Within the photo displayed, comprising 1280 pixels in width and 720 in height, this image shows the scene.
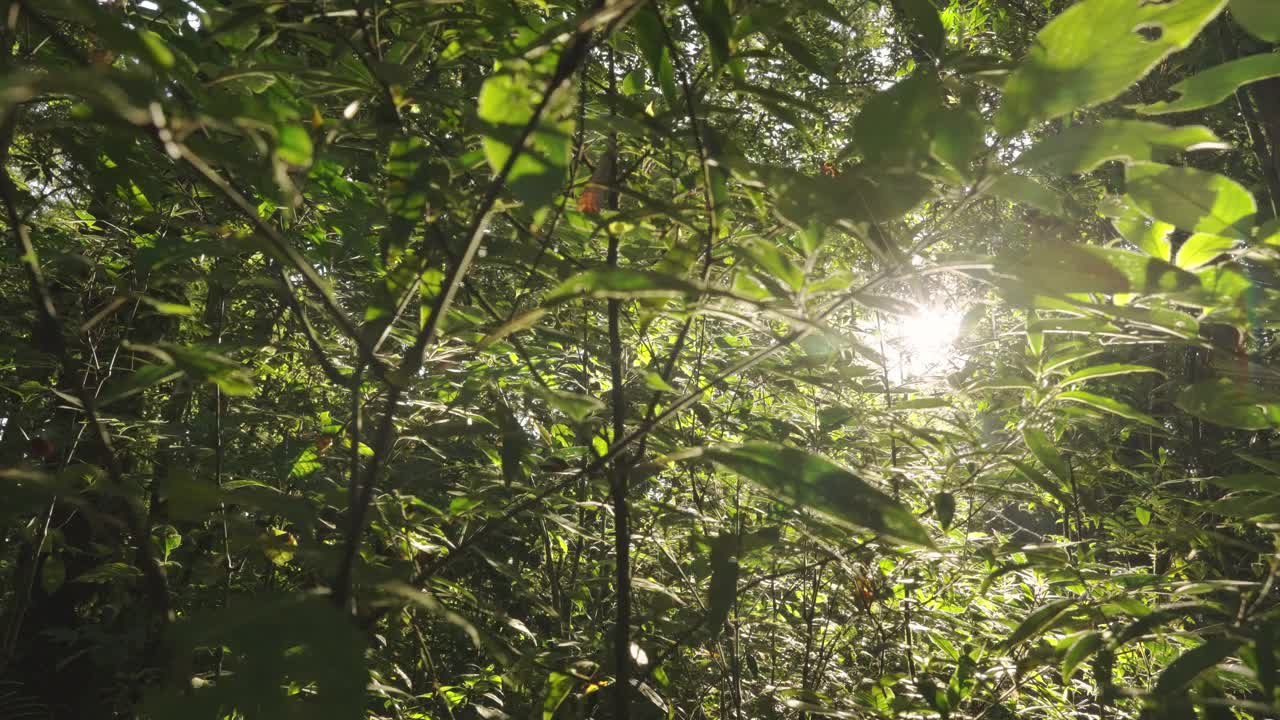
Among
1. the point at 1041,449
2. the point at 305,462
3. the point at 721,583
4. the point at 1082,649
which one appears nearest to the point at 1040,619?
the point at 1082,649

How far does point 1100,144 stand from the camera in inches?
19.3

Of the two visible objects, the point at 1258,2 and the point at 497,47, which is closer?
the point at 1258,2

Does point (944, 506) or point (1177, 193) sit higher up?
point (1177, 193)

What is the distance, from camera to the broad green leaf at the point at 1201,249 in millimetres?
594

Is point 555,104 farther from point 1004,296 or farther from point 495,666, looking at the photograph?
point 495,666

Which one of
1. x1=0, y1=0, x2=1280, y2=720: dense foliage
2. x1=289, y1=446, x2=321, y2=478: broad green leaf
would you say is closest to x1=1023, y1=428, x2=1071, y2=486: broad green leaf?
x1=0, y1=0, x2=1280, y2=720: dense foliage

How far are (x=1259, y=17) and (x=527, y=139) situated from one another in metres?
0.55

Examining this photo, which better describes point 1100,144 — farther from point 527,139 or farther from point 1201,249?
point 527,139

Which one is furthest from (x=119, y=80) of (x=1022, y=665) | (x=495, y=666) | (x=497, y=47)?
(x=495, y=666)

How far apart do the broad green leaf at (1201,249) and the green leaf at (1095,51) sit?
0.70ft

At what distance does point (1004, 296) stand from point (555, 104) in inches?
14.5

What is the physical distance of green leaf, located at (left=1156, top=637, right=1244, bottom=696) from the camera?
24.5 inches

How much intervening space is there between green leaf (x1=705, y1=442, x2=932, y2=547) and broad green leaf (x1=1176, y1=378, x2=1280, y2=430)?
1.25 ft

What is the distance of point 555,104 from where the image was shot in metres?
0.57
